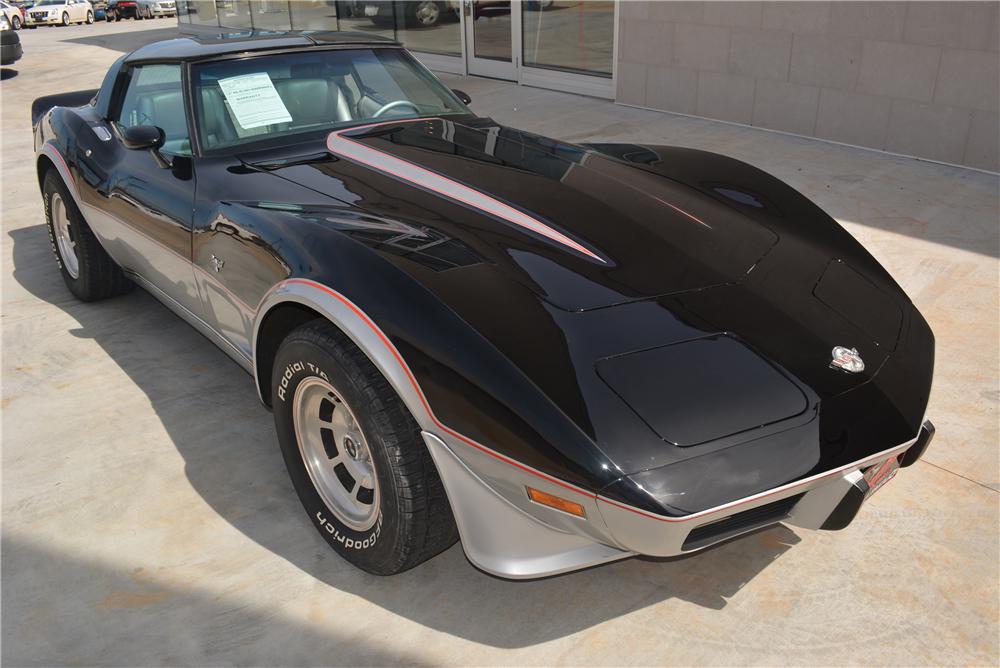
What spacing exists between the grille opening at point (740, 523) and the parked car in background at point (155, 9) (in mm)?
37740

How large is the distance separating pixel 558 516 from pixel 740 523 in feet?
1.45

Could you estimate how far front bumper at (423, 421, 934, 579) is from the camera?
197cm

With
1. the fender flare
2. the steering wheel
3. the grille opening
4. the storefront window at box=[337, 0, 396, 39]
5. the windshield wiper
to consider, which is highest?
the storefront window at box=[337, 0, 396, 39]

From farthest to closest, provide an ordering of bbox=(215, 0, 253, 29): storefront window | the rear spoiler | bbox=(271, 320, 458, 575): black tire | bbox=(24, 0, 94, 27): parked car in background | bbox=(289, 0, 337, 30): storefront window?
bbox=(24, 0, 94, 27): parked car in background → bbox=(215, 0, 253, 29): storefront window → bbox=(289, 0, 337, 30): storefront window → the rear spoiler → bbox=(271, 320, 458, 575): black tire

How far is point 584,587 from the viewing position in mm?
2527

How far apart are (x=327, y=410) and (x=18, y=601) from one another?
1071 mm

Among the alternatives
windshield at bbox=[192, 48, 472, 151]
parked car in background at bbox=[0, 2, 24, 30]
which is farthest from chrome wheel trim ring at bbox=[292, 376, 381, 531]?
parked car in background at bbox=[0, 2, 24, 30]

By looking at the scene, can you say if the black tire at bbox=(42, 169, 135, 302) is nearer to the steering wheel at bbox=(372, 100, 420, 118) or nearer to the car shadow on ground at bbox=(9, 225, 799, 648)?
the car shadow on ground at bbox=(9, 225, 799, 648)

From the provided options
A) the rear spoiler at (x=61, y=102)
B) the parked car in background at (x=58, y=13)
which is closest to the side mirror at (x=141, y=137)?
the rear spoiler at (x=61, y=102)

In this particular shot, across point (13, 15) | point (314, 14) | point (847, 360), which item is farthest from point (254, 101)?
point (13, 15)

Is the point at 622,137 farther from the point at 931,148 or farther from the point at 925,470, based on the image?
the point at 925,470

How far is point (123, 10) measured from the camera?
113 ft

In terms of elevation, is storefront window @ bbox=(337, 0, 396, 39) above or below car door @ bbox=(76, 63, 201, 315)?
above

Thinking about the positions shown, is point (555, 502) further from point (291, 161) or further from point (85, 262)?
point (85, 262)
